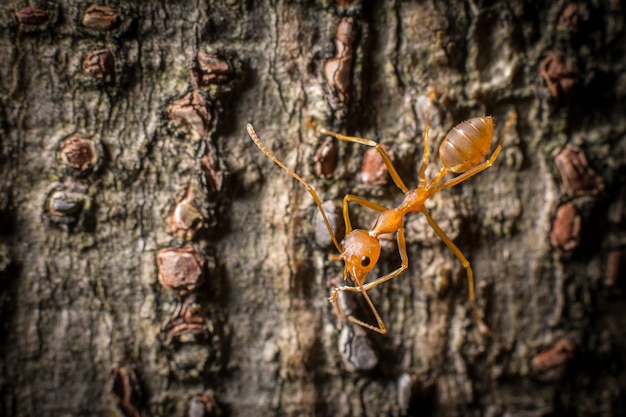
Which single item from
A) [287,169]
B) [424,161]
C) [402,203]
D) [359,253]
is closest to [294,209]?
[287,169]

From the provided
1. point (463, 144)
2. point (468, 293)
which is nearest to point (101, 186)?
point (463, 144)

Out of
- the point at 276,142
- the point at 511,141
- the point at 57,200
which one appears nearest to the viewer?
the point at 57,200

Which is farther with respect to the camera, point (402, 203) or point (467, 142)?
point (402, 203)

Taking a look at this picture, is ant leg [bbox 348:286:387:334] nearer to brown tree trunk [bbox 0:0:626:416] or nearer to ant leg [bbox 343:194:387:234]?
brown tree trunk [bbox 0:0:626:416]

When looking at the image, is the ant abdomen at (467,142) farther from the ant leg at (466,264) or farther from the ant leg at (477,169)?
the ant leg at (466,264)

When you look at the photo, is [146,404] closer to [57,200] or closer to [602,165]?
[57,200]

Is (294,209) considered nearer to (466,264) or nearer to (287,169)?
(287,169)
